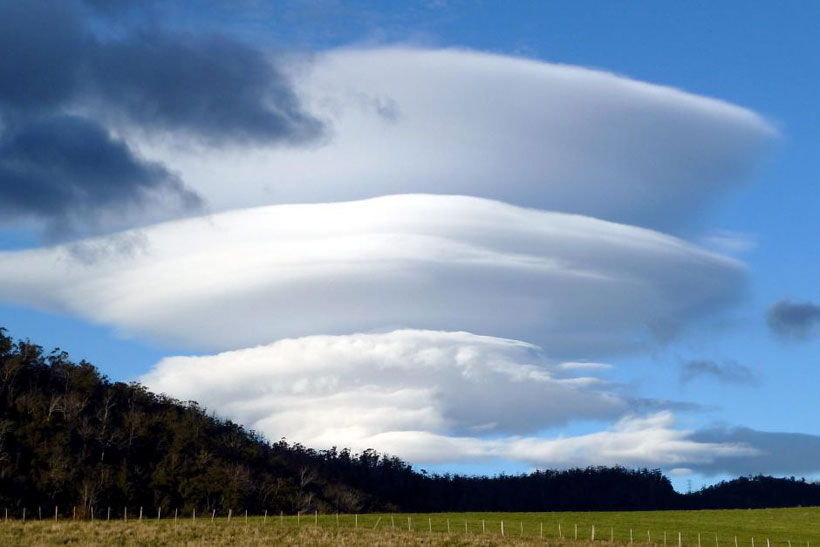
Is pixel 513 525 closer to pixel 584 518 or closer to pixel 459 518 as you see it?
pixel 459 518

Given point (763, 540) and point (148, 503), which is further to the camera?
point (148, 503)

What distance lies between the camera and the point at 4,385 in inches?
5940

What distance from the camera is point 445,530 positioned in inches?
3526

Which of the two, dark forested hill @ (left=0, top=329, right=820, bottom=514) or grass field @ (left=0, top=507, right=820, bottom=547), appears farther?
dark forested hill @ (left=0, top=329, right=820, bottom=514)

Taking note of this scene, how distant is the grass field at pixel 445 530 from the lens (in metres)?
76.0

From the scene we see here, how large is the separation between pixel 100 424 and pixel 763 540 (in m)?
93.6

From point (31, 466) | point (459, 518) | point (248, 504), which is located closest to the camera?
point (459, 518)

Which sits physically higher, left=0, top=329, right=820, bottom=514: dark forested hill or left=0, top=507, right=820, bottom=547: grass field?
left=0, top=329, right=820, bottom=514: dark forested hill

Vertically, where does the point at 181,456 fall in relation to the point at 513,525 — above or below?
above

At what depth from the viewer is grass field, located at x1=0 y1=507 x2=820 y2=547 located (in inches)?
2992

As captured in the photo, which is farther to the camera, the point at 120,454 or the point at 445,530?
the point at 120,454

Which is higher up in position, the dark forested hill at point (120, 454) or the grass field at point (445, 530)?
the dark forested hill at point (120, 454)

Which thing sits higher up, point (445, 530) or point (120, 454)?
point (120, 454)

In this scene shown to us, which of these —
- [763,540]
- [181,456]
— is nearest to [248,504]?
[181,456]
